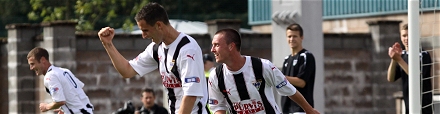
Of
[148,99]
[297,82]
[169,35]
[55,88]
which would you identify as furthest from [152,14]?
[148,99]

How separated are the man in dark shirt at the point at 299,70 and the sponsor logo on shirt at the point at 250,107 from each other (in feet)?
7.08

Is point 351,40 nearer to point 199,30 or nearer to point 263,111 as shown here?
point 199,30

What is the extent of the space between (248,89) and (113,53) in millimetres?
1087

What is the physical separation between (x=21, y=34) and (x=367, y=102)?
5.53 m

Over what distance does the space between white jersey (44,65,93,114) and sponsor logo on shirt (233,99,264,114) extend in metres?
3.18

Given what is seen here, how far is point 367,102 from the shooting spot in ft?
57.6

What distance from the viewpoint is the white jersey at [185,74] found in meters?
7.76

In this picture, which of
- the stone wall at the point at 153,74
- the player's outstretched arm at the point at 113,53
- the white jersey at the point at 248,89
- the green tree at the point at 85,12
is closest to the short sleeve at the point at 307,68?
the white jersey at the point at 248,89

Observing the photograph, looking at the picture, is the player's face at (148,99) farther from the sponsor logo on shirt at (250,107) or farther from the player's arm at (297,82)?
the sponsor logo on shirt at (250,107)

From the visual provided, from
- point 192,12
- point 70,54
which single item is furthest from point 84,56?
point 192,12

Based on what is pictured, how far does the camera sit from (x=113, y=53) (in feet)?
→ 26.9

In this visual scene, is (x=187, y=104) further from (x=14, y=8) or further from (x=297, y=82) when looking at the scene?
(x=14, y=8)

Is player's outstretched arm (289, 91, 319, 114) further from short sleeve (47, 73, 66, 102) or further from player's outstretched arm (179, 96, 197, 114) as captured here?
short sleeve (47, 73, 66, 102)

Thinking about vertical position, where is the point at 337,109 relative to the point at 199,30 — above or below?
below
